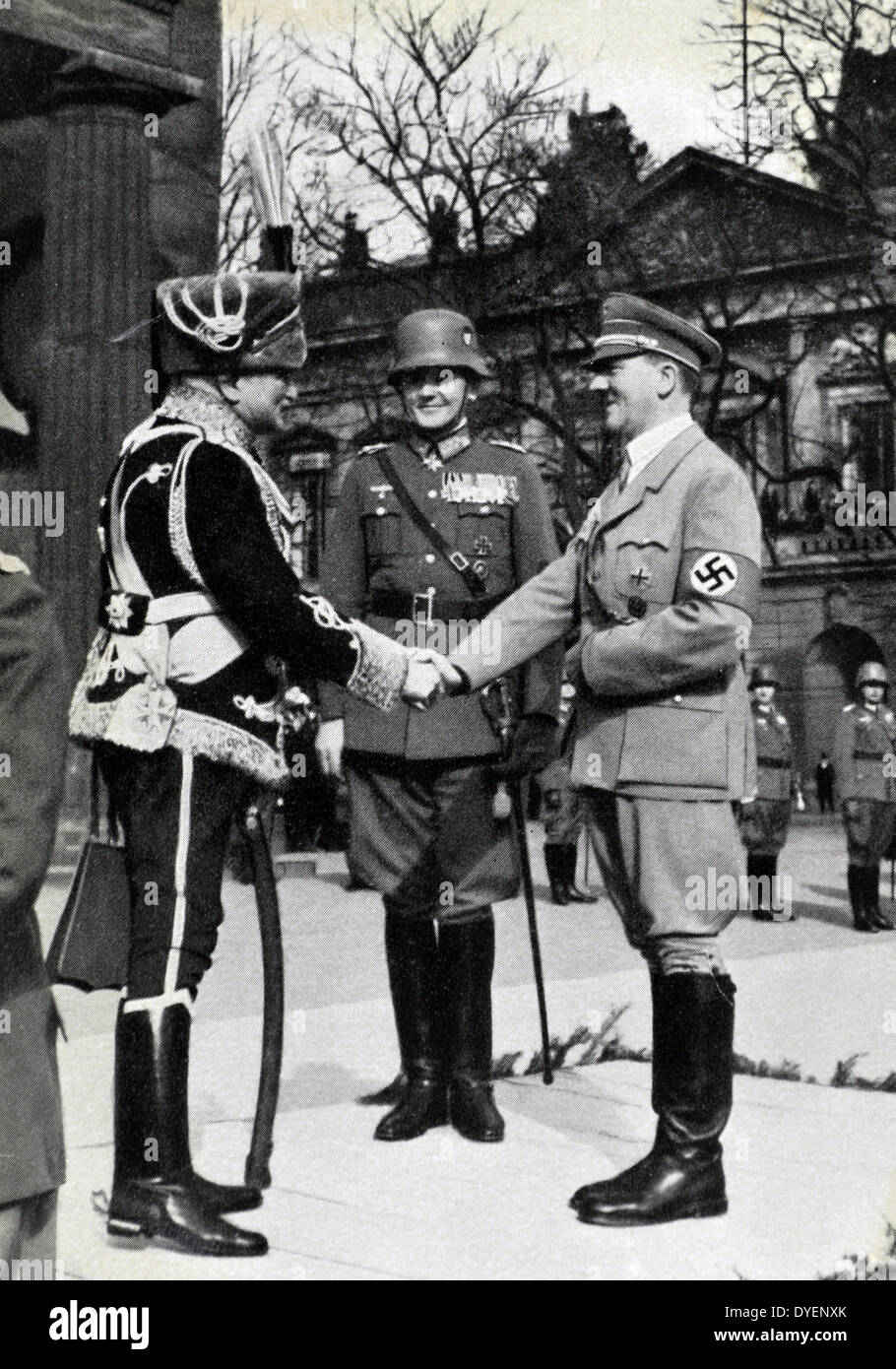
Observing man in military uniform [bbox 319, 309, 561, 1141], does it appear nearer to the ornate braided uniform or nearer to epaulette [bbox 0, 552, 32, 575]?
the ornate braided uniform

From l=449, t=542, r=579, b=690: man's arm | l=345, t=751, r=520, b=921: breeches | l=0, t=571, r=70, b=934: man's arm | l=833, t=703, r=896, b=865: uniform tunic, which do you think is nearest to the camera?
l=0, t=571, r=70, b=934: man's arm

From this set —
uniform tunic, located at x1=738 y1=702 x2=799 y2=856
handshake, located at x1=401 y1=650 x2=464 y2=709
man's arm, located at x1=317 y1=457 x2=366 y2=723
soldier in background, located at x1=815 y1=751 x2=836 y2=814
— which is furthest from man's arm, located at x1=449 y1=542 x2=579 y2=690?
soldier in background, located at x1=815 y1=751 x2=836 y2=814

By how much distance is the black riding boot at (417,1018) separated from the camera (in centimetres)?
464

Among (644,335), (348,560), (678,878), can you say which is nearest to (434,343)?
(348,560)

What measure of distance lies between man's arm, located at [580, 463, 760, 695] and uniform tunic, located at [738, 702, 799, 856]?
7.13m

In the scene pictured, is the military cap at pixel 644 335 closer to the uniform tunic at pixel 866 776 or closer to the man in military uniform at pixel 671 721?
the man in military uniform at pixel 671 721

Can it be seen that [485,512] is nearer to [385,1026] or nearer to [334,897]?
[385,1026]

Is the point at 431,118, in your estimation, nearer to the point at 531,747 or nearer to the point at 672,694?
the point at 531,747

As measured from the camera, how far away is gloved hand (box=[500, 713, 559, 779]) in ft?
15.7

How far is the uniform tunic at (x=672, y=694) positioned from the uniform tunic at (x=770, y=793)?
705 centimetres

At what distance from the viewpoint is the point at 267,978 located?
155 inches

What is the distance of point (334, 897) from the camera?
10969mm

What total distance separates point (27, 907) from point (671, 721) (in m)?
1.73
